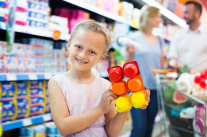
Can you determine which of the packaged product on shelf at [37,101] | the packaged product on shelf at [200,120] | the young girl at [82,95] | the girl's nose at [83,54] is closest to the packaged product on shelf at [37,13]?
the packaged product on shelf at [37,101]

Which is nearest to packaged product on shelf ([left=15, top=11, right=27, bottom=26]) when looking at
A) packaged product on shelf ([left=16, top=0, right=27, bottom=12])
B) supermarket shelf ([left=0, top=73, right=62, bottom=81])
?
packaged product on shelf ([left=16, top=0, right=27, bottom=12])

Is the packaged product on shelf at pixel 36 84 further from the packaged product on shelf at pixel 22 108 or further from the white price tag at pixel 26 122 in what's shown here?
the white price tag at pixel 26 122

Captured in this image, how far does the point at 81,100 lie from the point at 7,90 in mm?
1102

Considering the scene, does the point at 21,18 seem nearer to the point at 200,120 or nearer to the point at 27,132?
the point at 27,132

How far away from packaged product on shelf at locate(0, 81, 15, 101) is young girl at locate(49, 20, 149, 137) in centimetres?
102

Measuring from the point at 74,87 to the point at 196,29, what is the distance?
2105 millimetres

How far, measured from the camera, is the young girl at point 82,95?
0.96 metres

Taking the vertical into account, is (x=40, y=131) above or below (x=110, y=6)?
below

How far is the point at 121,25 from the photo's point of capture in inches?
122

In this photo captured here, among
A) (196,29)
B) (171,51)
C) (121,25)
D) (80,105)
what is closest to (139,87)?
(80,105)

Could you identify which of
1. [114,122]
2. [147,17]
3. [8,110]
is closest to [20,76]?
[8,110]

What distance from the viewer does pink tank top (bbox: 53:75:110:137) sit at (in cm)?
103

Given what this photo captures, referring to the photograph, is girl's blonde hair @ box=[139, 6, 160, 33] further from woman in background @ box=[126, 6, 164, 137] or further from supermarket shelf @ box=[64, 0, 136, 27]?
supermarket shelf @ box=[64, 0, 136, 27]

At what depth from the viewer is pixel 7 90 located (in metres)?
1.90
